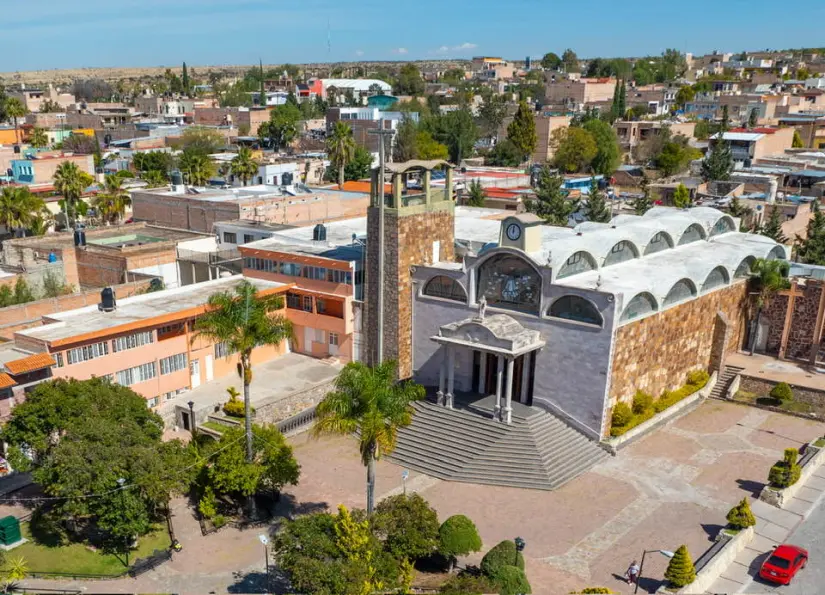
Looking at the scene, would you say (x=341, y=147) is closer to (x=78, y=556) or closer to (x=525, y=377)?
(x=525, y=377)

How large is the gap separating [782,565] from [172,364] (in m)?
26.7

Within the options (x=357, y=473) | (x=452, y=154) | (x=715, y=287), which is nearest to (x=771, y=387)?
(x=715, y=287)

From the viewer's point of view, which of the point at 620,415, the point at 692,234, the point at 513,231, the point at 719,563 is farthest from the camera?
the point at 692,234

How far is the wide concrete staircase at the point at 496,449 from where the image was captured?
101ft

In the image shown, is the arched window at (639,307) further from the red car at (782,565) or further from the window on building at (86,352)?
the window on building at (86,352)

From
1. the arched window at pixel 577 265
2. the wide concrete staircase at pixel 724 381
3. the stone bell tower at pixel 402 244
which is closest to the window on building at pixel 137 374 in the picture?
the stone bell tower at pixel 402 244

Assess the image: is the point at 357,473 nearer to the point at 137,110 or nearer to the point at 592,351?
the point at 592,351

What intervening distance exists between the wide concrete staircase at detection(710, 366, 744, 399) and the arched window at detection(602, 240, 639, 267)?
776cm

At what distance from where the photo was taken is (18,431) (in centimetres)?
2606

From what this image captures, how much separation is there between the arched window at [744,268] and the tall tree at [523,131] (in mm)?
66593

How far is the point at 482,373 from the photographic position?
35.3 metres

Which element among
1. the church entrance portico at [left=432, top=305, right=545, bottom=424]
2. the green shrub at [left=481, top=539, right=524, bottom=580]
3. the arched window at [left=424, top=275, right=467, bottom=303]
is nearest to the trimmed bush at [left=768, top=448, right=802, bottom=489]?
the church entrance portico at [left=432, top=305, right=545, bottom=424]

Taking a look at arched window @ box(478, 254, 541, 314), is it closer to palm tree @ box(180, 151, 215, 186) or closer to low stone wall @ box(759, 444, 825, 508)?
low stone wall @ box(759, 444, 825, 508)

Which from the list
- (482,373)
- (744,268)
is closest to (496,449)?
(482,373)
